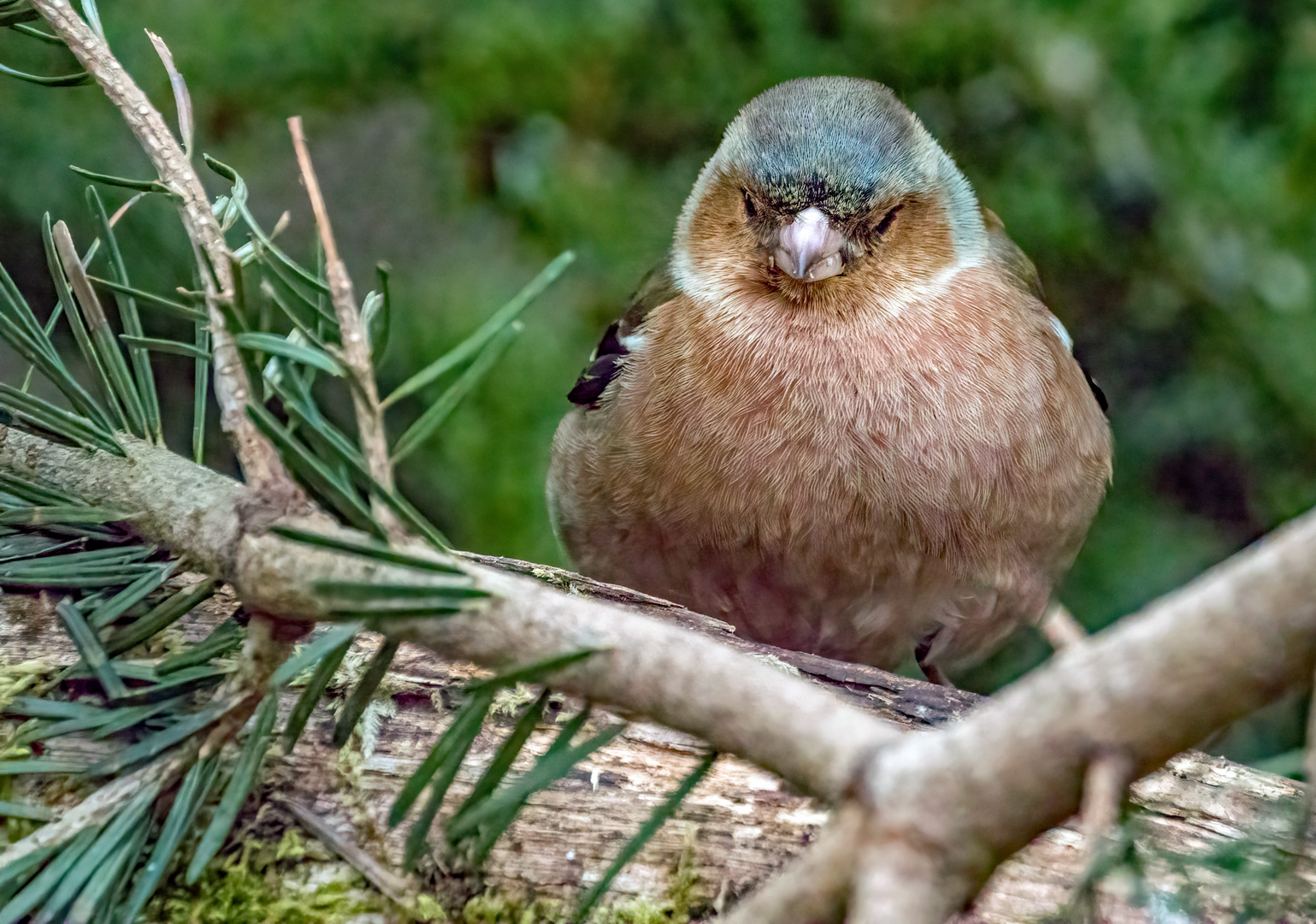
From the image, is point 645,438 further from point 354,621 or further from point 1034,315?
point 354,621

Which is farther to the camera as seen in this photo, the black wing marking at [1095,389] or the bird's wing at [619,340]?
the black wing marking at [1095,389]

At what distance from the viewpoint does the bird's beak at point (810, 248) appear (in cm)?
207

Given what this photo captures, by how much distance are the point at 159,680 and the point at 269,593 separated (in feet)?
0.73

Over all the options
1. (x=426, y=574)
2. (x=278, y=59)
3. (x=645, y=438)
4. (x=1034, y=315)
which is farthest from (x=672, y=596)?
(x=278, y=59)

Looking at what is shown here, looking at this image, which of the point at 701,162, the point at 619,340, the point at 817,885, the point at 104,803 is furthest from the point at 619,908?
the point at 701,162

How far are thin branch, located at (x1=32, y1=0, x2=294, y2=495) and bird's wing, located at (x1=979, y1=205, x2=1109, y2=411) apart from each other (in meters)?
1.79

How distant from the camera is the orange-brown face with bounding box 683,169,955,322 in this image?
6.91 feet

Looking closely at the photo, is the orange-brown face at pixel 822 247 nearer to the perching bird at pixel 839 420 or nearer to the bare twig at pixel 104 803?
the perching bird at pixel 839 420

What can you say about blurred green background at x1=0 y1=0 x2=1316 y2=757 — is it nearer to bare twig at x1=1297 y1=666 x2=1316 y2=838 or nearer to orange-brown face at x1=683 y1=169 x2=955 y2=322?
orange-brown face at x1=683 y1=169 x2=955 y2=322

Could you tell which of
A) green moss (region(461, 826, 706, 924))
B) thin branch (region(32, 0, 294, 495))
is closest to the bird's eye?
green moss (region(461, 826, 706, 924))

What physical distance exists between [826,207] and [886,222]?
0.17 meters

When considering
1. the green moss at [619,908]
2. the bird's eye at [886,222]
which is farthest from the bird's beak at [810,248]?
the green moss at [619,908]

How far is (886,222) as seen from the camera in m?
2.24

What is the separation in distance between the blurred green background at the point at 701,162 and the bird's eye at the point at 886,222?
0.56 meters
